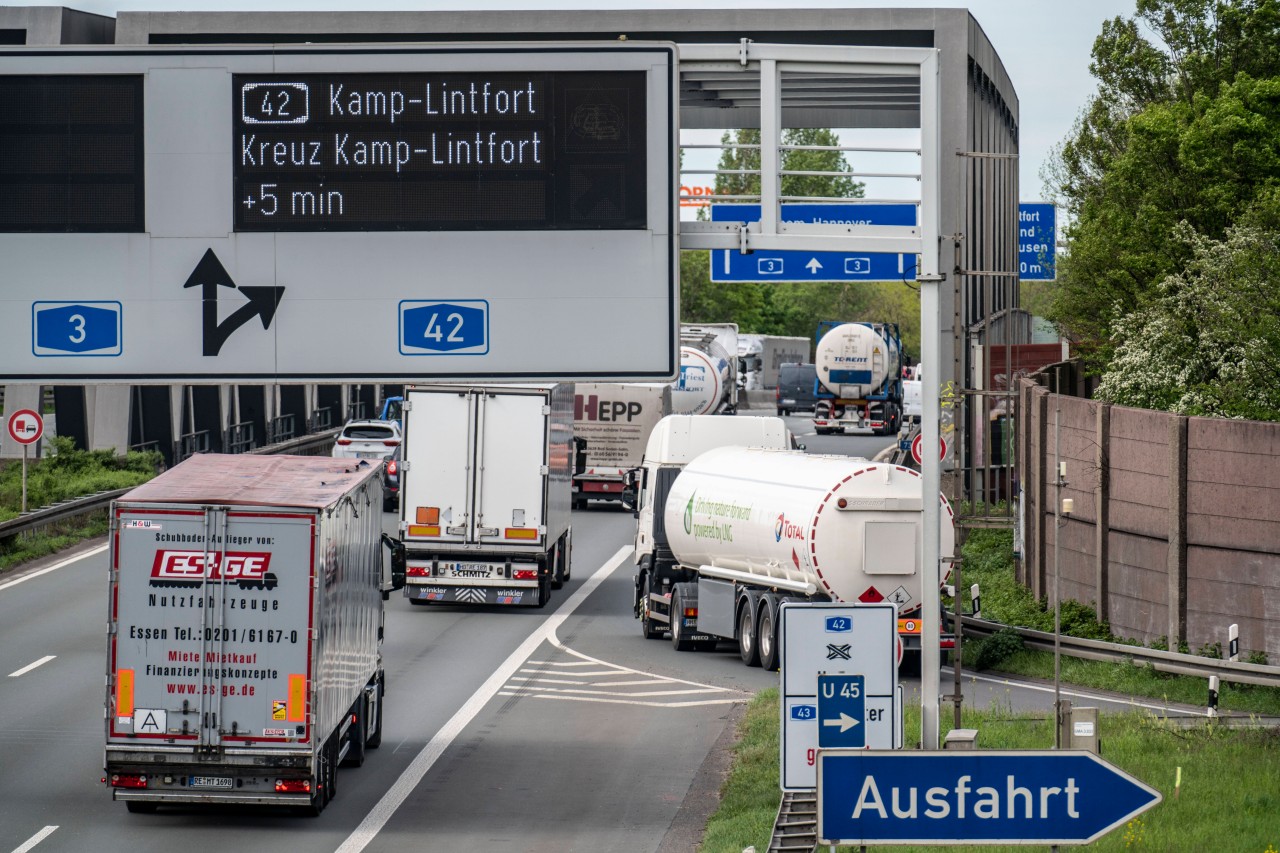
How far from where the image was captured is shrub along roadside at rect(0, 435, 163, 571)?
39.3 meters

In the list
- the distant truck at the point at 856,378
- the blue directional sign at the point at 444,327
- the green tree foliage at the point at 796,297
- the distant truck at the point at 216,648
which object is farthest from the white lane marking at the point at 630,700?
the green tree foliage at the point at 796,297

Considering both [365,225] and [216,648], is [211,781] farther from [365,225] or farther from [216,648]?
[365,225]

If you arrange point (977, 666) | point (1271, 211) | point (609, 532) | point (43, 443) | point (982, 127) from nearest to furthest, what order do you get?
point (977, 666) → point (1271, 211) → point (609, 532) → point (43, 443) → point (982, 127)

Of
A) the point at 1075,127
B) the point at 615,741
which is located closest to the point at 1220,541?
the point at 615,741

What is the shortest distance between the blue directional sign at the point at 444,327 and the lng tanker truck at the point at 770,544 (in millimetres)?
10066

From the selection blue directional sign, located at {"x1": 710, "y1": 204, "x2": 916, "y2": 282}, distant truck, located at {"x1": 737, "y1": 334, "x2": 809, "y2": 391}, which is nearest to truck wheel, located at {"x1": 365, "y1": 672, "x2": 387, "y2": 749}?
blue directional sign, located at {"x1": 710, "y1": 204, "x2": 916, "y2": 282}

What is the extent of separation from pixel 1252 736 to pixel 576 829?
7.38 meters

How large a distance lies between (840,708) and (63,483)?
114 feet

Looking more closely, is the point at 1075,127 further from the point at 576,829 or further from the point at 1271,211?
the point at 576,829

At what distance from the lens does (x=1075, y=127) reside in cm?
5256

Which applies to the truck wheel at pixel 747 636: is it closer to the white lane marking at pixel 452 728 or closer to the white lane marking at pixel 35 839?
the white lane marking at pixel 452 728

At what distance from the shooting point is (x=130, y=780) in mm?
17734

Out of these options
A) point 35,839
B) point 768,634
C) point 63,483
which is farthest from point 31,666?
point 63,483

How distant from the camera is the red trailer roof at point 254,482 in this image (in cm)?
1780
